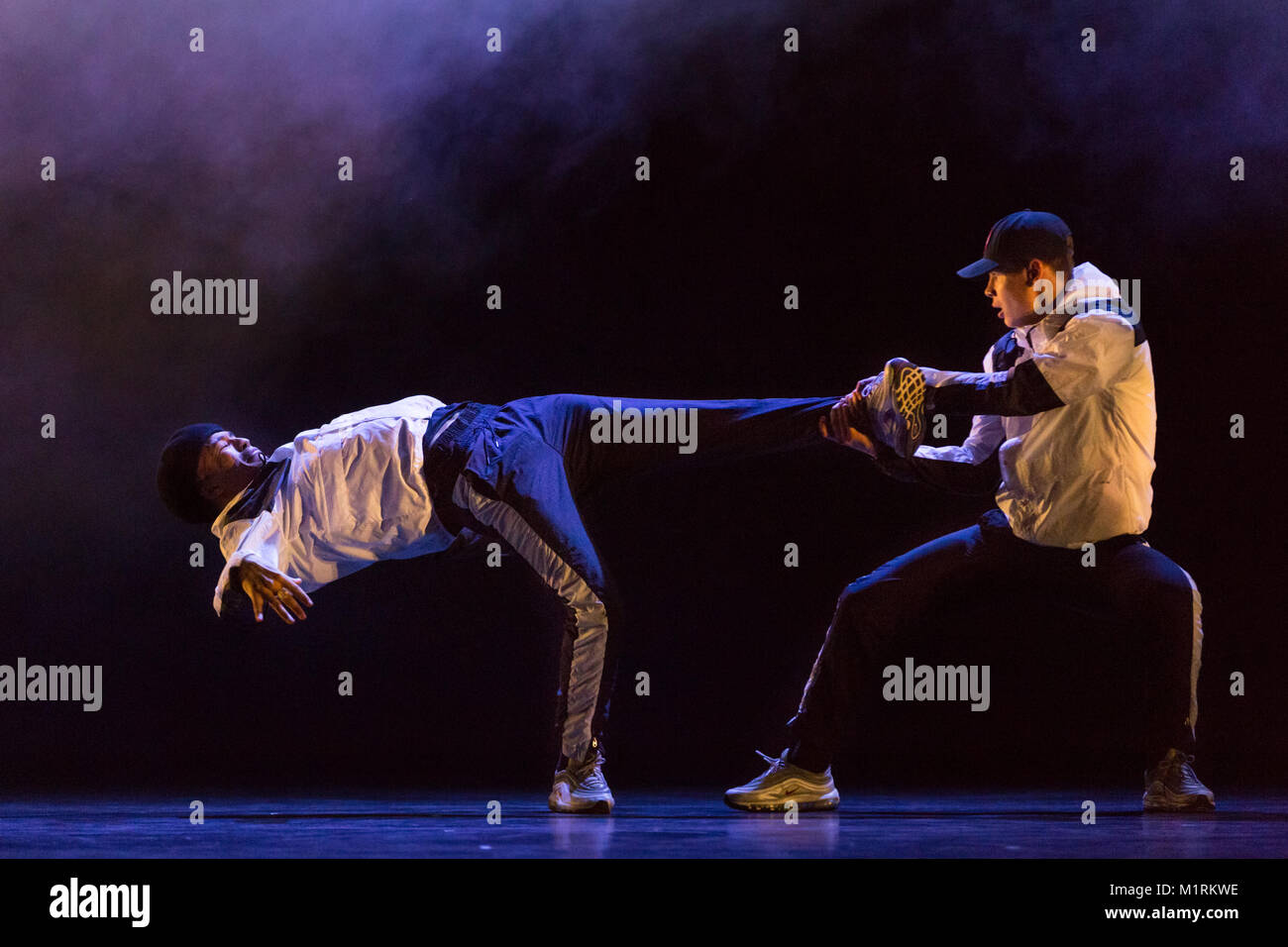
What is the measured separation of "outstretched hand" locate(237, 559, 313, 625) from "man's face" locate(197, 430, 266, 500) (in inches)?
21.5

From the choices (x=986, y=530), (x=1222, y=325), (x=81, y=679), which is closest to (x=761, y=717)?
(x=986, y=530)

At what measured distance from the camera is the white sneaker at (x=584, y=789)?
311 cm

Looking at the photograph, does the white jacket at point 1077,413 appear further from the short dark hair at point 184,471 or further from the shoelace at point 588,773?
the short dark hair at point 184,471

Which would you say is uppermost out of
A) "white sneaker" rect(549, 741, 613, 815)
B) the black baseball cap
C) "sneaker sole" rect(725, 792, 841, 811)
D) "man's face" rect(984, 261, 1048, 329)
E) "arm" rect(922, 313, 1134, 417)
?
the black baseball cap

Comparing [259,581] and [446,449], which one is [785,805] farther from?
[259,581]

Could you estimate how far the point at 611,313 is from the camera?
4.30 meters

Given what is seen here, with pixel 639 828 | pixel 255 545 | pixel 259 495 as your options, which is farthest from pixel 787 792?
pixel 259 495

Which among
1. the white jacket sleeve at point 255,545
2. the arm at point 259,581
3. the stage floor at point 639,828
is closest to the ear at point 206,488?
the white jacket sleeve at point 255,545

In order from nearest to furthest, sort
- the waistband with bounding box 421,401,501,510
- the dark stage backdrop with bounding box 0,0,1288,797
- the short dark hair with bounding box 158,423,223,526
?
the waistband with bounding box 421,401,501,510
the short dark hair with bounding box 158,423,223,526
the dark stage backdrop with bounding box 0,0,1288,797

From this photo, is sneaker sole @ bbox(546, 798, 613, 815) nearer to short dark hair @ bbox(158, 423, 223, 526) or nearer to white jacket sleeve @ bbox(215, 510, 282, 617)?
white jacket sleeve @ bbox(215, 510, 282, 617)

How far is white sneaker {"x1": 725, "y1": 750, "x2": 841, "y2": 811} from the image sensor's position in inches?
126

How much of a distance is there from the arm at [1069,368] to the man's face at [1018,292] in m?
0.19

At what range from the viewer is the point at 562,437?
3.51 m

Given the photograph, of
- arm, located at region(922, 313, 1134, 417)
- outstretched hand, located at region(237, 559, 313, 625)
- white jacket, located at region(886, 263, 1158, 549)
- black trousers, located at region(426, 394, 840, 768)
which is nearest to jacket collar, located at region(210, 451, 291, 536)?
outstretched hand, located at region(237, 559, 313, 625)
